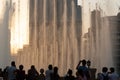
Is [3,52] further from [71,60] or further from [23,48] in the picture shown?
[23,48]

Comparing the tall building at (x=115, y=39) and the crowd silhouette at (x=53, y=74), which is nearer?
the crowd silhouette at (x=53, y=74)

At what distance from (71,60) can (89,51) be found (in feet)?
18.8

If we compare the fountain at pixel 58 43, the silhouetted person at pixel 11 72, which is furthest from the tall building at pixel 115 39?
the silhouetted person at pixel 11 72

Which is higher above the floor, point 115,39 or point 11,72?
point 11,72

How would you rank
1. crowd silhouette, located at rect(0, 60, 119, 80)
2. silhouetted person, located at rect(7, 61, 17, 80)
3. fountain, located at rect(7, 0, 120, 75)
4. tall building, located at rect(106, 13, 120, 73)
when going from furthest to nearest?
tall building, located at rect(106, 13, 120, 73) < fountain, located at rect(7, 0, 120, 75) < silhouetted person, located at rect(7, 61, 17, 80) < crowd silhouette, located at rect(0, 60, 119, 80)

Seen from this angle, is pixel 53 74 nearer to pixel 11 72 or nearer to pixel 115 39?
pixel 11 72

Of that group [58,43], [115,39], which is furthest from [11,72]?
[115,39]

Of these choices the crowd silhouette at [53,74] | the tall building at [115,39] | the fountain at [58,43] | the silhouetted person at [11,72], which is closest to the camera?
the crowd silhouette at [53,74]

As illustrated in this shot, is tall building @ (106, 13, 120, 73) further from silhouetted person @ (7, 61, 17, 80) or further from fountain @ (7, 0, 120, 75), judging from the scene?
silhouetted person @ (7, 61, 17, 80)

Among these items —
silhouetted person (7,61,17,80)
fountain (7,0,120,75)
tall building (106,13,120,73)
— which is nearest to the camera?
silhouetted person (7,61,17,80)

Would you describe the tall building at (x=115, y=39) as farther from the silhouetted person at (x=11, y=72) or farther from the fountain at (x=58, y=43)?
the silhouetted person at (x=11, y=72)

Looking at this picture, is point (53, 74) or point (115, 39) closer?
point (53, 74)

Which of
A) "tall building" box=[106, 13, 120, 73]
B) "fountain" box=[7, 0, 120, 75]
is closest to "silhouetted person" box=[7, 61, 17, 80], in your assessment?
"fountain" box=[7, 0, 120, 75]

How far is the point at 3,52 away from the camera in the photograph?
4147cm
